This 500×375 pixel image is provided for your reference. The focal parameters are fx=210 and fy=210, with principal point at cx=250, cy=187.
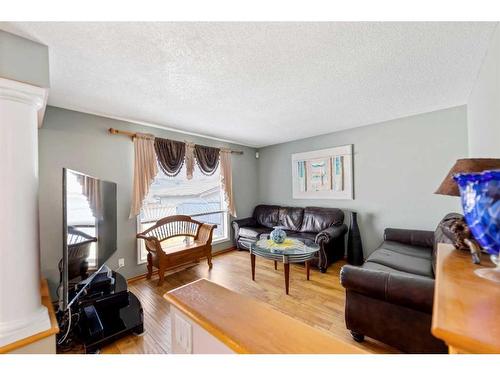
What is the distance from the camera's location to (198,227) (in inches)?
148

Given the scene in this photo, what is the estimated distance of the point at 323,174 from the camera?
4.09 metres

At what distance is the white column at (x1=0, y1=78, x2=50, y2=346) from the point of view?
4.13 feet

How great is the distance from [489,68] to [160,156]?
3.72m

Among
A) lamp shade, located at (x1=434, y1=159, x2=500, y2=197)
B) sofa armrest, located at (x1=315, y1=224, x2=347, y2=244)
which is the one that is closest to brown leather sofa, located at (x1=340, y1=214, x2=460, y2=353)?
lamp shade, located at (x1=434, y1=159, x2=500, y2=197)

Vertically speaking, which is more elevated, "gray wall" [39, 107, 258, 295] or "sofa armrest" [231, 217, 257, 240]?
"gray wall" [39, 107, 258, 295]

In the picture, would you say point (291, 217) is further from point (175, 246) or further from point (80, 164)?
point (80, 164)

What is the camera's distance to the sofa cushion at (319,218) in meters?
3.71

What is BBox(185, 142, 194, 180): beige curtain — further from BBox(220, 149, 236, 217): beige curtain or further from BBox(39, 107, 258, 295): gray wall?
BBox(220, 149, 236, 217): beige curtain

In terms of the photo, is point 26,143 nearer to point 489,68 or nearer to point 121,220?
point 121,220

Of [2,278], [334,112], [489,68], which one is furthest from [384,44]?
[2,278]

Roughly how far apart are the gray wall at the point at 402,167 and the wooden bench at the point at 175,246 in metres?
2.39

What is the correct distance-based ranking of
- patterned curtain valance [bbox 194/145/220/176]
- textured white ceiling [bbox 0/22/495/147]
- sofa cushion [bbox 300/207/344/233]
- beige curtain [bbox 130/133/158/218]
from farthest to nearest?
patterned curtain valance [bbox 194/145/220/176]
sofa cushion [bbox 300/207/344/233]
beige curtain [bbox 130/133/158/218]
textured white ceiling [bbox 0/22/495/147]

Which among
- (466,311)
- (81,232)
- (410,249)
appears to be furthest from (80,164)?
(410,249)

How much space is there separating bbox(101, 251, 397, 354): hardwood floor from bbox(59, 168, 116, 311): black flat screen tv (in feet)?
2.12
